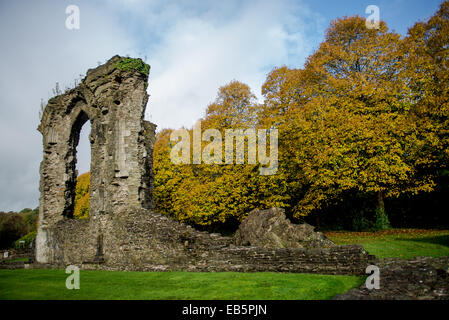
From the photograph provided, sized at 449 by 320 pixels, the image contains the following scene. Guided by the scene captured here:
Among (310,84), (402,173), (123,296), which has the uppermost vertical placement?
(310,84)

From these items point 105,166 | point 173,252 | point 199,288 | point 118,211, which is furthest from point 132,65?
point 199,288

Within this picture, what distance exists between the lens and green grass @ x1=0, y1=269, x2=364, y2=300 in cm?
596

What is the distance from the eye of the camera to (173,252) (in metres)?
10.4

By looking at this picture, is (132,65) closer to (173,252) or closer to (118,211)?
(118,211)

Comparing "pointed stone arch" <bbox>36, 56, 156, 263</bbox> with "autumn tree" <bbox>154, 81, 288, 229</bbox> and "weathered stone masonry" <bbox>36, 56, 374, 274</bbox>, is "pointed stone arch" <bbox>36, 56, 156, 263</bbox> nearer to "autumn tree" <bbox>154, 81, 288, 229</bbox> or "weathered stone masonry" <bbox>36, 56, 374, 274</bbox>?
"weathered stone masonry" <bbox>36, 56, 374, 274</bbox>

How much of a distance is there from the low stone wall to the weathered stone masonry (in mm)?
24

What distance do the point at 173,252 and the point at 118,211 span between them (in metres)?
3.54

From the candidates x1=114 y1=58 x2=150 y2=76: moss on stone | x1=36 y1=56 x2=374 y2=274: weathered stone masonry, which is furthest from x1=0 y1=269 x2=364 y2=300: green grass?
x1=114 y1=58 x2=150 y2=76: moss on stone

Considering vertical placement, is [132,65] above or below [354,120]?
above
